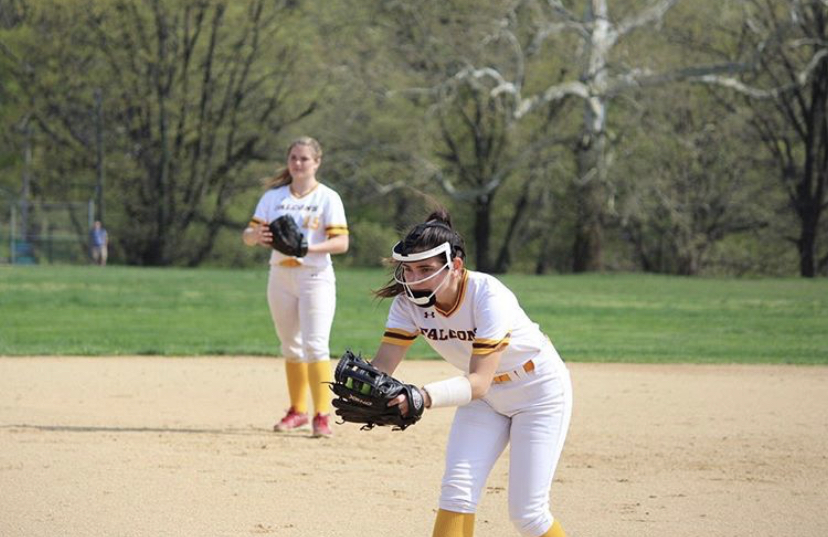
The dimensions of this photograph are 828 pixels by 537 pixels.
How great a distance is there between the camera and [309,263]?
9688 mm

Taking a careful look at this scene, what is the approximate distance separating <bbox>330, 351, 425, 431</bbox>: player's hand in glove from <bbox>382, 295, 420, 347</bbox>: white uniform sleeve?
16.2 inches

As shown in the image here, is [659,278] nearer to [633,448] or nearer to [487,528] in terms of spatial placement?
[633,448]

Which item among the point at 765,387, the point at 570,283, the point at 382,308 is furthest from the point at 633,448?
the point at 570,283

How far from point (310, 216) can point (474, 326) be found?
4643 mm

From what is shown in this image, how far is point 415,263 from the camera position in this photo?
505 centimetres

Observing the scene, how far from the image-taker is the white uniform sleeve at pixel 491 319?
5070mm

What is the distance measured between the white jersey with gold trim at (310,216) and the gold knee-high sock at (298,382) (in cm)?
85

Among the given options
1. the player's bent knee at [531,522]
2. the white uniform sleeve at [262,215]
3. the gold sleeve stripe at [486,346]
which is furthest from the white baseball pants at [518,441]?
the white uniform sleeve at [262,215]

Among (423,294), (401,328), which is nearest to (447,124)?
(401,328)

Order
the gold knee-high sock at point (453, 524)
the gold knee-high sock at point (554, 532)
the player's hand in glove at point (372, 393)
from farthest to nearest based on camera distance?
the gold knee-high sock at point (554, 532) < the gold knee-high sock at point (453, 524) < the player's hand in glove at point (372, 393)

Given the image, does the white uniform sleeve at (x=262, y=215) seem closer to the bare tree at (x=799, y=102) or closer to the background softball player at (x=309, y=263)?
the background softball player at (x=309, y=263)

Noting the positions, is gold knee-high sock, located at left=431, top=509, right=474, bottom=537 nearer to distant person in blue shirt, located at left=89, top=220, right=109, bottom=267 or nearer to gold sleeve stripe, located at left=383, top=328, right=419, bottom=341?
gold sleeve stripe, located at left=383, top=328, right=419, bottom=341

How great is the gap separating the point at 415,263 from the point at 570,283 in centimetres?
2351

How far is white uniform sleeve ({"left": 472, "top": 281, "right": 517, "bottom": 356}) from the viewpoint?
5070 millimetres
